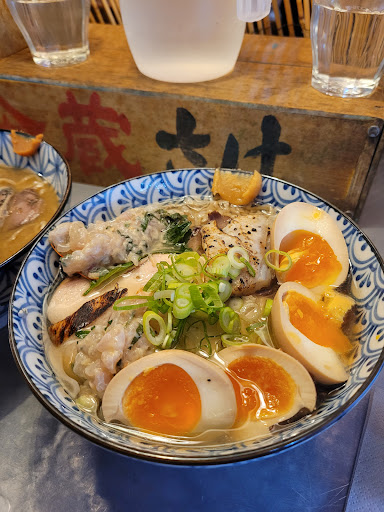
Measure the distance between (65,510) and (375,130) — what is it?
1.72 meters

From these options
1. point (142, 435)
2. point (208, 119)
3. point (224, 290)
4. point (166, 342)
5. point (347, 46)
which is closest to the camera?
point (142, 435)

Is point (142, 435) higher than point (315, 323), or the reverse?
point (315, 323)

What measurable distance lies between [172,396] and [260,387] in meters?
0.24

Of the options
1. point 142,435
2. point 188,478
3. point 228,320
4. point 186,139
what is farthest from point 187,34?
point 188,478

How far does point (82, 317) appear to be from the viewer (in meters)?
1.23

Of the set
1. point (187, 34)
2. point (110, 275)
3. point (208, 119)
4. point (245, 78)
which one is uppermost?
point (187, 34)

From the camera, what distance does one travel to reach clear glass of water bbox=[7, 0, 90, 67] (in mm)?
1915

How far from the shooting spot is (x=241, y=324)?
1.24 metres

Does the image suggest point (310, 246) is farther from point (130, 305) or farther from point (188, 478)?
point (188, 478)

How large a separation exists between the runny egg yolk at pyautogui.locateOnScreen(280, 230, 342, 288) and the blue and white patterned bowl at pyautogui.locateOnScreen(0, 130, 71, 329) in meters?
0.88

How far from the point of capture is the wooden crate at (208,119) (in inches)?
65.6

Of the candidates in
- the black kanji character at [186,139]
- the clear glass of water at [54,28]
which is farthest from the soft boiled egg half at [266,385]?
the clear glass of water at [54,28]

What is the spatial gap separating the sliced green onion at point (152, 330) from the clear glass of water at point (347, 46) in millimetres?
1300

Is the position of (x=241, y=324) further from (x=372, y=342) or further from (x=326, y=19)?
(x=326, y=19)
